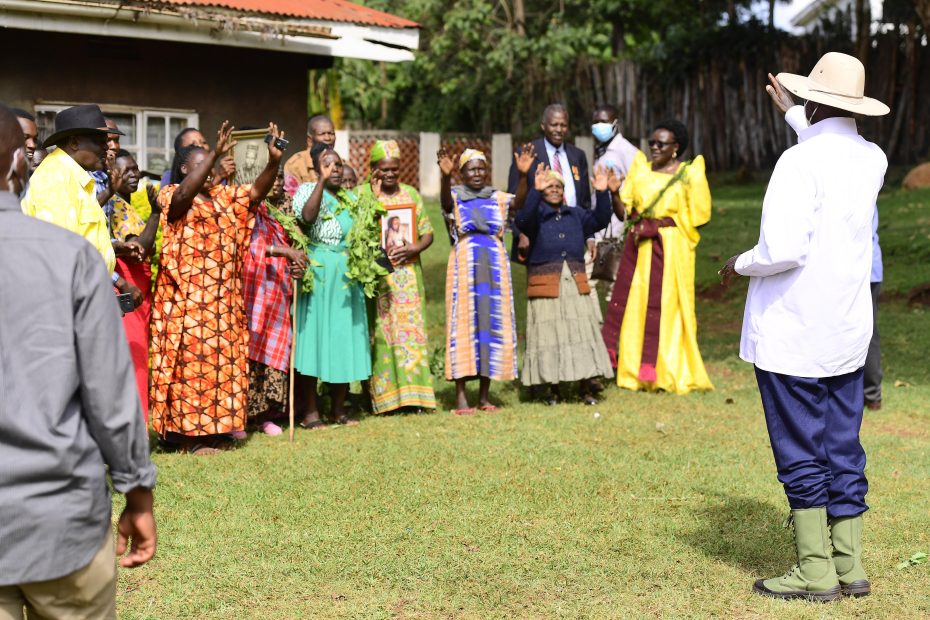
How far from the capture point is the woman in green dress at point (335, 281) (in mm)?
8344

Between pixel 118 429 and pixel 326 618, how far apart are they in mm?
2206

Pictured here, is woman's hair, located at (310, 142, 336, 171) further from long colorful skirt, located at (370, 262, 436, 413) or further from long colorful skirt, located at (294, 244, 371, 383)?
long colorful skirt, located at (370, 262, 436, 413)

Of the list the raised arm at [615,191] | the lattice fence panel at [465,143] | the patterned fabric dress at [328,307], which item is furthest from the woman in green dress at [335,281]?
the lattice fence panel at [465,143]

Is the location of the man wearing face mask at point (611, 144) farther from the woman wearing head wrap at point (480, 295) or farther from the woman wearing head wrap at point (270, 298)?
the woman wearing head wrap at point (270, 298)

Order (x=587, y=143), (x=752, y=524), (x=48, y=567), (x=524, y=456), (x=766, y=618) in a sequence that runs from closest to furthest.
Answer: (x=48, y=567) < (x=766, y=618) < (x=752, y=524) < (x=524, y=456) < (x=587, y=143)

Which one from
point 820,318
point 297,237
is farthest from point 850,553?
point 297,237

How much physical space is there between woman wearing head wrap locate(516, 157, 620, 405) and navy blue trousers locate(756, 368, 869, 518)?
422 cm

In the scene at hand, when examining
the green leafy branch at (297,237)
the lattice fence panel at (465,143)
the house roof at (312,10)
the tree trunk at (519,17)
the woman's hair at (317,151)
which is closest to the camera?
the green leafy branch at (297,237)

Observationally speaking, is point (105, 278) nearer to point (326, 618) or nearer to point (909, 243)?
point (326, 618)

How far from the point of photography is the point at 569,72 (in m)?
25.9

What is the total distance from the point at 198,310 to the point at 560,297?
302 centimetres

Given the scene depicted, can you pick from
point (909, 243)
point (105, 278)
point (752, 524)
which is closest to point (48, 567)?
point (105, 278)

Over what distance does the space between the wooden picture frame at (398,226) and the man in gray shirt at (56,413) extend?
19.0 ft

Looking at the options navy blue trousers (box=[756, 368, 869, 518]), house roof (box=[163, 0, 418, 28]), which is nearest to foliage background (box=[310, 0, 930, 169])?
house roof (box=[163, 0, 418, 28])
